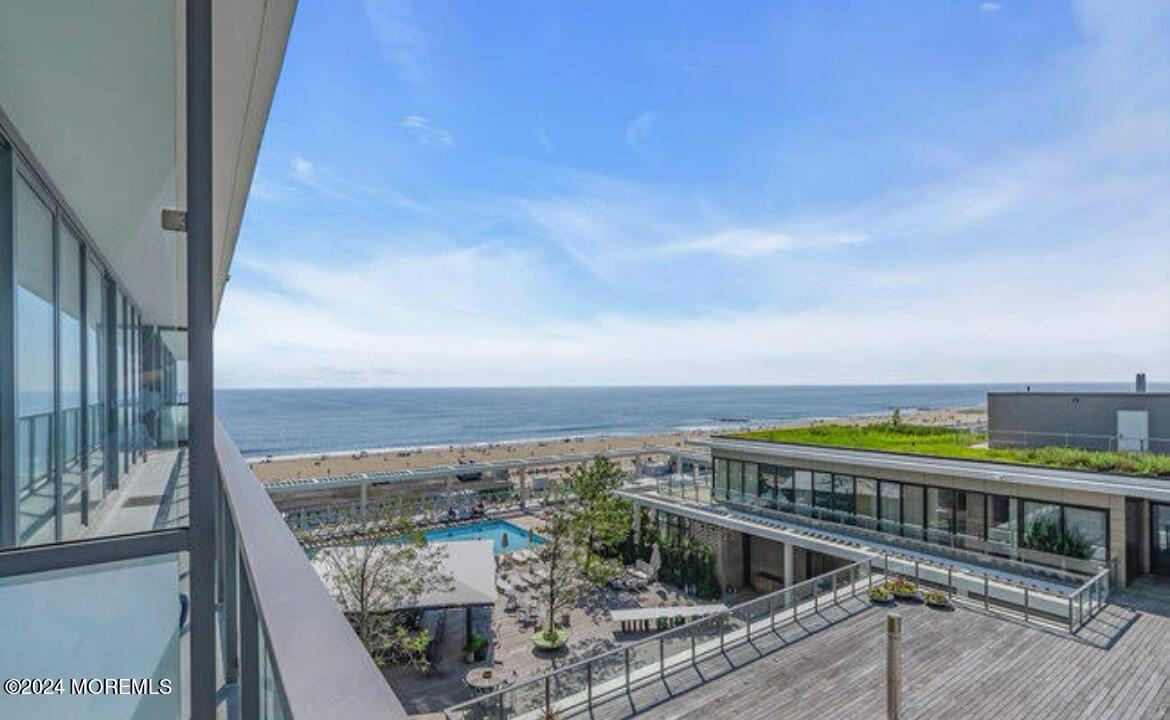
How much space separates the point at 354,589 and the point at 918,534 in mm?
10874

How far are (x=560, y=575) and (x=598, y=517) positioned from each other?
6.19ft

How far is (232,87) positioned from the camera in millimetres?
1899

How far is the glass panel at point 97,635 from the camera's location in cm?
132

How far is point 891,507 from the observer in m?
12.4

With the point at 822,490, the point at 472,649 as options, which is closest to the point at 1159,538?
the point at 822,490

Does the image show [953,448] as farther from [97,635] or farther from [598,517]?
[97,635]

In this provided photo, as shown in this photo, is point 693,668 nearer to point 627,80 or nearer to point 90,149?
point 90,149

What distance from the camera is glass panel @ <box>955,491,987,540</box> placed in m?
11.2

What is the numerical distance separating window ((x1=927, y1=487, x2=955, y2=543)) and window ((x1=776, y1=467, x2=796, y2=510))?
3.08 m

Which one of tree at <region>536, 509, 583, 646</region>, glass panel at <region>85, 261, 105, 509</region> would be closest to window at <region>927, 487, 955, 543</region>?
tree at <region>536, 509, 583, 646</region>

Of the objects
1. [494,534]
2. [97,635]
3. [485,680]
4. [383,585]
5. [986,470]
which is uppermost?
[97,635]

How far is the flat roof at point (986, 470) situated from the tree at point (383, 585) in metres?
8.67

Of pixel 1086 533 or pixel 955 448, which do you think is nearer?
pixel 1086 533

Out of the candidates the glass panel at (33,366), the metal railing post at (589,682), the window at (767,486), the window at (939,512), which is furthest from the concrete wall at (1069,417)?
the glass panel at (33,366)
